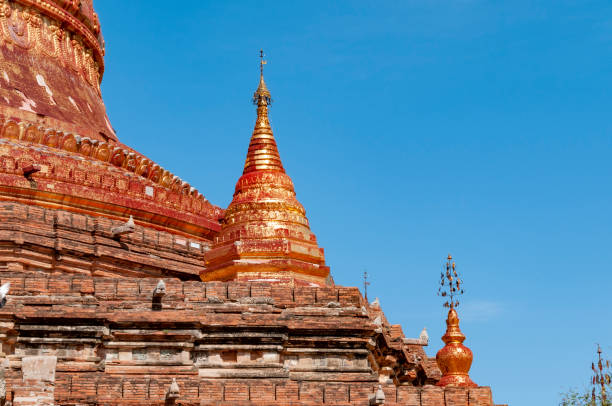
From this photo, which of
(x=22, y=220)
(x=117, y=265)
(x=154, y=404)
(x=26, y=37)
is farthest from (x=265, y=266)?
(x=26, y=37)

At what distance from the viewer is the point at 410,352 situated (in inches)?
1399

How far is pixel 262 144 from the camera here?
111 feet

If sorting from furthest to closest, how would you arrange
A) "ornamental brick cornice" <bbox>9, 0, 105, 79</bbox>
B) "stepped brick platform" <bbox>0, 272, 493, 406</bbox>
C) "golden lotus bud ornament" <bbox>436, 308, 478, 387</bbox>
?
"ornamental brick cornice" <bbox>9, 0, 105, 79</bbox> < "golden lotus bud ornament" <bbox>436, 308, 478, 387</bbox> < "stepped brick platform" <bbox>0, 272, 493, 406</bbox>

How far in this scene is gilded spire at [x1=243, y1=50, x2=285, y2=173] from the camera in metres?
33.3

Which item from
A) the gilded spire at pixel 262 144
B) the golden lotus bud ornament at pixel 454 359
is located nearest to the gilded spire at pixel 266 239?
the gilded spire at pixel 262 144

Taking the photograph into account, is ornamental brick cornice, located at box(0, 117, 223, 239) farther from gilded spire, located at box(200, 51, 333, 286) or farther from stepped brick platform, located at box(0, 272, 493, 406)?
stepped brick platform, located at box(0, 272, 493, 406)

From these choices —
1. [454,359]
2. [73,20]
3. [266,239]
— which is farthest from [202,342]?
[73,20]

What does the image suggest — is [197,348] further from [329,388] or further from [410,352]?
[410,352]

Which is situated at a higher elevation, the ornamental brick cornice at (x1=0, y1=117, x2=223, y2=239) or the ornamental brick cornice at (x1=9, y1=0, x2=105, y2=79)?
the ornamental brick cornice at (x1=9, y1=0, x2=105, y2=79)

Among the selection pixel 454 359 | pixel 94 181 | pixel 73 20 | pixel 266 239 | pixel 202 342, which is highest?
pixel 73 20

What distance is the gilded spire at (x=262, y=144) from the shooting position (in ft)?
109

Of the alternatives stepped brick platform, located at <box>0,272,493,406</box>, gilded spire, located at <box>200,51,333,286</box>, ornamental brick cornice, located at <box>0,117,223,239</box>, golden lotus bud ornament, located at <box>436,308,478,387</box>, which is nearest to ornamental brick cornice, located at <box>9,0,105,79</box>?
ornamental brick cornice, located at <box>0,117,223,239</box>

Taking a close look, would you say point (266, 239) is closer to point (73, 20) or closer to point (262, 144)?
point (262, 144)

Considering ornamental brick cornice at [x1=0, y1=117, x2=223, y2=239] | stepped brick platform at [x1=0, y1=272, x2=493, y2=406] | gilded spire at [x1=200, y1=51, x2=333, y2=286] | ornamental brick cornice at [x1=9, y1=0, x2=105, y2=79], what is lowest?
stepped brick platform at [x1=0, y1=272, x2=493, y2=406]
